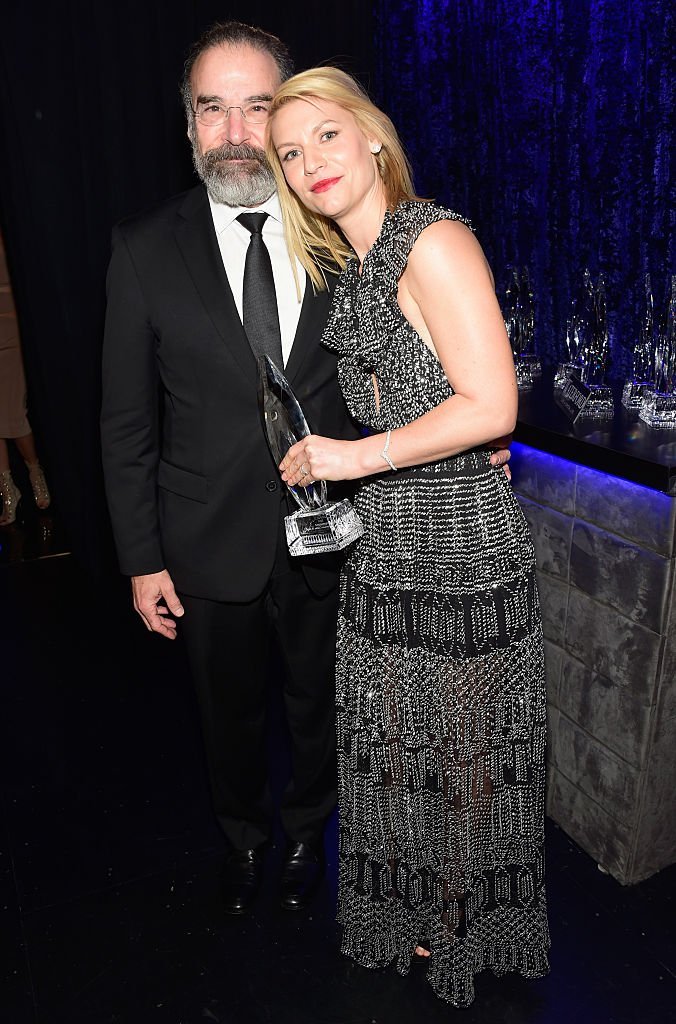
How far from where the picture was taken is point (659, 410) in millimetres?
2047

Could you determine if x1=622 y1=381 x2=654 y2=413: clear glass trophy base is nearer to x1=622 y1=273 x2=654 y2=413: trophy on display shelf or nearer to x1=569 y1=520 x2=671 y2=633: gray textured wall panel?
x1=622 y1=273 x2=654 y2=413: trophy on display shelf

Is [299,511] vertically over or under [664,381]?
under

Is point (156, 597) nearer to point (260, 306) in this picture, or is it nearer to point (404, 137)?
point (260, 306)

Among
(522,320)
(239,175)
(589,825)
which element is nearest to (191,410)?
(239,175)

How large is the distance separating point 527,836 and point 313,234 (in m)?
1.33

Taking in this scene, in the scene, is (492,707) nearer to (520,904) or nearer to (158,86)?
(520,904)

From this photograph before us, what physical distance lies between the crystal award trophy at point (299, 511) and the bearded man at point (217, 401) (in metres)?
0.13

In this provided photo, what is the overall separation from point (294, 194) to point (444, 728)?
1.11 metres

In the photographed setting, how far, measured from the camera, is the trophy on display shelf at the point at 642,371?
2.16m

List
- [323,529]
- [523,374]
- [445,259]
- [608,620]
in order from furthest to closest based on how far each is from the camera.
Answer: [523,374]
[608,620]
[323,529]
[445,259]

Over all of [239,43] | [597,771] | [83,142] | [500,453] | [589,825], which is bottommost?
[589,825]

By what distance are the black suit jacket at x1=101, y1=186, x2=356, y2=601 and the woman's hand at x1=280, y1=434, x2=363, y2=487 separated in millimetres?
241

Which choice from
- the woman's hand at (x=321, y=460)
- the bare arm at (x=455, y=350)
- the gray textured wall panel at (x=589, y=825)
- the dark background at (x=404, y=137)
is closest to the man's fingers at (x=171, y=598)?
the woman's hand at (x=321, y=460)

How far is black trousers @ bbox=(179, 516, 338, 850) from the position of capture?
78.1 inches
